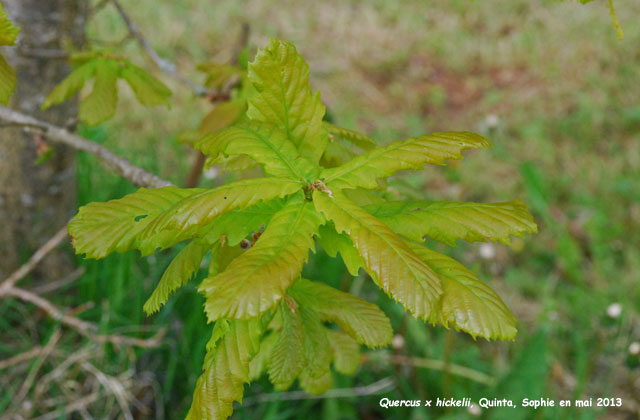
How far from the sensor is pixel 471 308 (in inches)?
23.6

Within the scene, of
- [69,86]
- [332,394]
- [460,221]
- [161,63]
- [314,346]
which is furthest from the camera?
[332,394]

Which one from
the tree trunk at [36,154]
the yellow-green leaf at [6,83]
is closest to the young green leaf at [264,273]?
the yellow-green leaf at [6,83]

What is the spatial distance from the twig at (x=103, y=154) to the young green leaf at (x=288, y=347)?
0.31 m

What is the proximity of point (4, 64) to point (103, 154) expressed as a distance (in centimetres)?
27

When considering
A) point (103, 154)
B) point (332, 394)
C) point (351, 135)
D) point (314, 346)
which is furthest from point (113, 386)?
point (351, 135)

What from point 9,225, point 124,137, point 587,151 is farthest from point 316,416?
point 587,151

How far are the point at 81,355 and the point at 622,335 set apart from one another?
2.21 meters

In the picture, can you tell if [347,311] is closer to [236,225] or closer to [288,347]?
[288,347]

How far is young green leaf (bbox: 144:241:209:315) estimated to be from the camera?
67 centimetres

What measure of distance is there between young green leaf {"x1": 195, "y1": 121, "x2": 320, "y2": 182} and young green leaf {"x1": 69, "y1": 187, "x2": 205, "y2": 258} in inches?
3.2

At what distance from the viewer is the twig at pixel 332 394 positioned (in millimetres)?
1766

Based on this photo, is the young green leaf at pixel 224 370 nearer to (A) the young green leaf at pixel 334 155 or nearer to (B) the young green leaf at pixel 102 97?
(A) the young green leaf at pixel 334 155

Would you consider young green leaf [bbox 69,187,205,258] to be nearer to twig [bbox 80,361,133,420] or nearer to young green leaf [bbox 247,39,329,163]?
young green leaf [bbox 247,39,329,163]

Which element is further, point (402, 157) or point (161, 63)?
point (161, 63)
